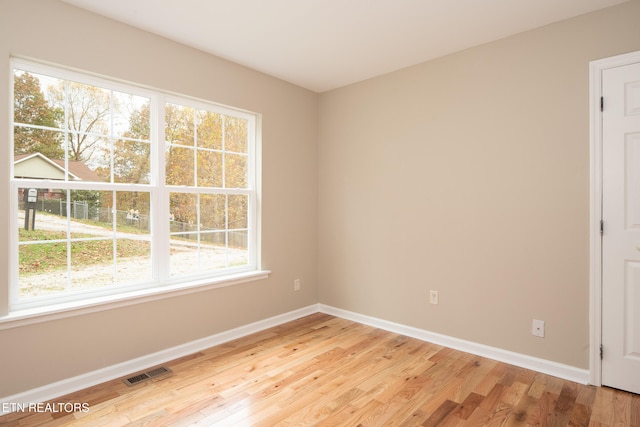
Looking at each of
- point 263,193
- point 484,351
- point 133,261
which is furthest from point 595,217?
point 133,261

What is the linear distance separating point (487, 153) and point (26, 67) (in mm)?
3447

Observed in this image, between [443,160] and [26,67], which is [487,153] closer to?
[443,160]

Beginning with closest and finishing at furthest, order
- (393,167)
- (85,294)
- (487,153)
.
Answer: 1. (85,294)
2. (487,153)
3. (393,167)

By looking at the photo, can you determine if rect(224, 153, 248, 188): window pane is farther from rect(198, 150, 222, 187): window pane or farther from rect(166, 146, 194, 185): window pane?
rect(166, 146, 194, 185): window pane

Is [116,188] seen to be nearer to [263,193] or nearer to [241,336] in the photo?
[263,193]

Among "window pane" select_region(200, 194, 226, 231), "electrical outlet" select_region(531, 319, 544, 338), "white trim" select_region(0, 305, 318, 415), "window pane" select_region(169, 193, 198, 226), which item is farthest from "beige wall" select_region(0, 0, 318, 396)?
"electrical outlet" select_region(531, 319, 544, 338)

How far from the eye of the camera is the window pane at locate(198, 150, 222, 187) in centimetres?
324

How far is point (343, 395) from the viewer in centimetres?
236

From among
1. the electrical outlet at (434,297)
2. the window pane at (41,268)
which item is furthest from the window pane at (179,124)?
the electrical outlet at (434,297)

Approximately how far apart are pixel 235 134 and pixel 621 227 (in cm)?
326

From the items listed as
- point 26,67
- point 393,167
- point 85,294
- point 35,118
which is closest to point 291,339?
point 85,294

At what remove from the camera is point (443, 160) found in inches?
126

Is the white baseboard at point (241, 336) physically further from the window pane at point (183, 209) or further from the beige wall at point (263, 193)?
the window pane at point (183, 209)

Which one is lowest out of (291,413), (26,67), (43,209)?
(291,413)
